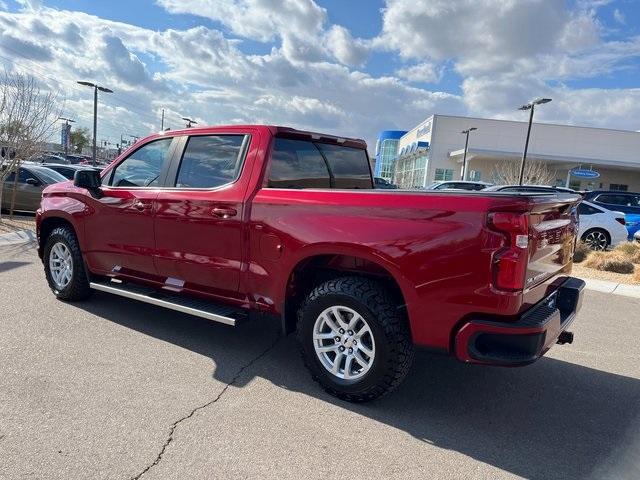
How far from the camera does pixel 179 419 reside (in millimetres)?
3244

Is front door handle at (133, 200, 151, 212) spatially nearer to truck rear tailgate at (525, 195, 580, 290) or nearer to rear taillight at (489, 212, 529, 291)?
rear taillight at (489, 212, 529, 291)

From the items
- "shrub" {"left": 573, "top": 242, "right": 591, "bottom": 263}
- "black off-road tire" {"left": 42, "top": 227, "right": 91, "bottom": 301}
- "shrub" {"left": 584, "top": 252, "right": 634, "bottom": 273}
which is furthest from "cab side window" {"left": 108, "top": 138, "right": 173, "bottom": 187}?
"shrub" {"left": 573, "top": 242, "right": 591, "bottom": 263}

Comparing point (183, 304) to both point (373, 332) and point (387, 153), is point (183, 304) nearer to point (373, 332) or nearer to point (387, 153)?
point (373, 332)

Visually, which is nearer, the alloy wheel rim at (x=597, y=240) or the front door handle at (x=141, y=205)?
the front door handle at (x=141, y=205)

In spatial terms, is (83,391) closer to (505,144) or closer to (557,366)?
(557,366)

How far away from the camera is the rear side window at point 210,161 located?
422 cm

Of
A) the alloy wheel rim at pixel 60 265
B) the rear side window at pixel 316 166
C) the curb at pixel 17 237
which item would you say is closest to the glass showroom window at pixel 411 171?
the curb at pixel 17 237

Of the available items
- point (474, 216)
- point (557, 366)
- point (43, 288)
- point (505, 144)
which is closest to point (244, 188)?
point (474, 216)

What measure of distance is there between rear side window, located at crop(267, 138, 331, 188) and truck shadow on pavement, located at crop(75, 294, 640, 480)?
61.6 inches

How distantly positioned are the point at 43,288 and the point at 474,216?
549 cm

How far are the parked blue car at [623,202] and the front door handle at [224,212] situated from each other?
13041 millimetres

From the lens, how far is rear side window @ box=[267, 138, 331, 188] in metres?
4.13

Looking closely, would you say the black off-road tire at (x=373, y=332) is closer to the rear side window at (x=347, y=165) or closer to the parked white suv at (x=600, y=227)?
the rear side window at (x=347, y=165)

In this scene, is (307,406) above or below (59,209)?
below
